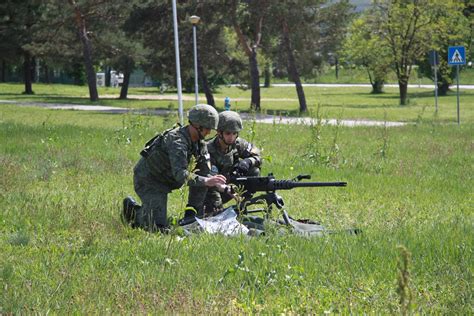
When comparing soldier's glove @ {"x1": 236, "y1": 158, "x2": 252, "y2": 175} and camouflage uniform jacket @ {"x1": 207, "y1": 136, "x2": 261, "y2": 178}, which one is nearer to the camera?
soldier's glove @ {"x1": 236, "y1": 158, "x2": 252, "y2": 175}

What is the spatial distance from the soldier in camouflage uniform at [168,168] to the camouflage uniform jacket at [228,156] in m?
0.41

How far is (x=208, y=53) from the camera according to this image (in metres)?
38.6

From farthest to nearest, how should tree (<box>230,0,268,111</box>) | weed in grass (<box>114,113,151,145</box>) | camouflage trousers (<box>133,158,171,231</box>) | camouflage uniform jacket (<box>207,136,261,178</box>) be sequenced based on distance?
tree (<box>230,0,268,111</box>) → weed in grass (<box>114,113,151,145</box>) → camouflage uniform jacket (<box>207,136,261,178</box>) → camouflage trousers (<box>133,158,171,231</box>)

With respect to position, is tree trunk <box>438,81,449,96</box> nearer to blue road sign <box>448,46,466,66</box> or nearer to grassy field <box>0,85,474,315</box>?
blue road sign <box>448,46,466,66</box>

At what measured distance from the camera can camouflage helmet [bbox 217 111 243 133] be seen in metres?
8.51

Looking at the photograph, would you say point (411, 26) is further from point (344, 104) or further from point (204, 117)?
point (204, 117)

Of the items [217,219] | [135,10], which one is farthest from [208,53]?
[217,219]

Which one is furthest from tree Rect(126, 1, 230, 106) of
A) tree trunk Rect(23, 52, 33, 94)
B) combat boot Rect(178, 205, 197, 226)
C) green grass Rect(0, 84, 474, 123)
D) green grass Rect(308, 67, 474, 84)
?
combat boot Rect(178, 205, 197, 226)

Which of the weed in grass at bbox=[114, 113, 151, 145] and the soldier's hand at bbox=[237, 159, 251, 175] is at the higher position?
the soldier's hand at bbox=[237, 159, 251, 175]

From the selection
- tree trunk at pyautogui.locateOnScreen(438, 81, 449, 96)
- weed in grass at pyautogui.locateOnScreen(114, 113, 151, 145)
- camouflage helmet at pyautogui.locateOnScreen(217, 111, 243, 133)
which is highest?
camouflage helmet at pyautogui.locateOnScreen(217, 111, 243, 133)

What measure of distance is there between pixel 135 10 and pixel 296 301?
3321 cm

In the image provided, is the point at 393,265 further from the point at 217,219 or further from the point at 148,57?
the point at 148,57

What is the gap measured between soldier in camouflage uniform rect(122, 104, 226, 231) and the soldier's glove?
46 cm

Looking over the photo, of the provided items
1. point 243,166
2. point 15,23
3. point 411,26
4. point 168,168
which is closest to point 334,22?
point 411,26
